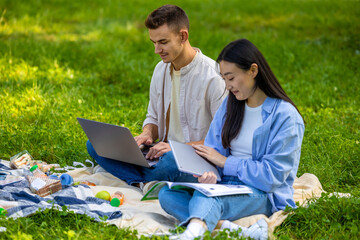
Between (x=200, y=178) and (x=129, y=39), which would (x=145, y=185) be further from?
(x=129, y=39)

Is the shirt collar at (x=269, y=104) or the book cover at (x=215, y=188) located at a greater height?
the shirt collar at (x=269, y=104)

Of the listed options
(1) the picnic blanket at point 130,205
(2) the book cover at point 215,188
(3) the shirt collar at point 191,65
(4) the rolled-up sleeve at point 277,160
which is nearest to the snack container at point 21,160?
(1) the picnic blanket at point 130,205

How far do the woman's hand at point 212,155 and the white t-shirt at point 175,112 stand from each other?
2.84 ft

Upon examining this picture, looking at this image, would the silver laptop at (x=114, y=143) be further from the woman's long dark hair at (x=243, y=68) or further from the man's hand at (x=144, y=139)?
the woman's long dark hair at (x=243, y=68)

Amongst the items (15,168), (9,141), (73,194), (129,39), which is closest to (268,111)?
(73,194)

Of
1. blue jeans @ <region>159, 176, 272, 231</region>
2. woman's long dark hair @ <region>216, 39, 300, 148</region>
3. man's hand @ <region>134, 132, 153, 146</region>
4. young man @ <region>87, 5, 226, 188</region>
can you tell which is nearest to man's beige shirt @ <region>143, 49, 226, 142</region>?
young man @ <region>87, 5, 226, 188</region>

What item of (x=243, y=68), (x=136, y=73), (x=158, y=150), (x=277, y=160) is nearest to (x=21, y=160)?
(x=158, y=150)

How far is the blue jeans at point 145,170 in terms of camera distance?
3.88m

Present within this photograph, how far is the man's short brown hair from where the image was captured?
4.10 metres

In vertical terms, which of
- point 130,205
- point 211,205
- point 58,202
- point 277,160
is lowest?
point 130,205

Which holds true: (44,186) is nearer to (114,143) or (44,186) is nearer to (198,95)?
(114,143)

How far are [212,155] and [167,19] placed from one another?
→ 129cm

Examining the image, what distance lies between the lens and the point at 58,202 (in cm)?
355

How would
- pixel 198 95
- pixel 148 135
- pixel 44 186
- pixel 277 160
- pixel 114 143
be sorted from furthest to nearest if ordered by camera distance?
pixel 148 135, pixel 198 95, pixel 114 143, pixel 44 186, pixel 277 160
